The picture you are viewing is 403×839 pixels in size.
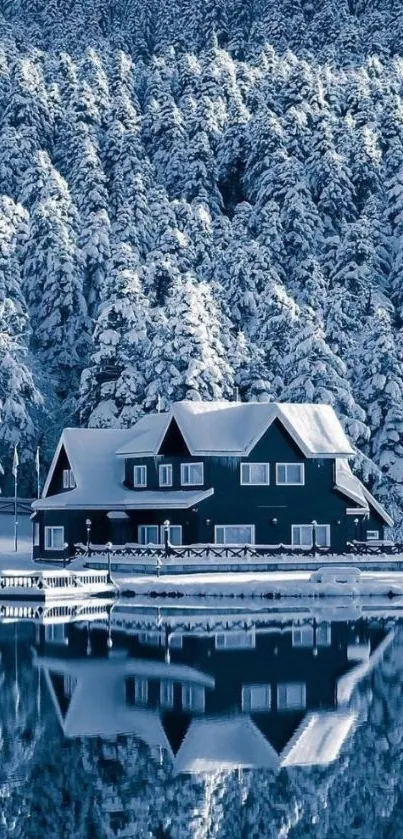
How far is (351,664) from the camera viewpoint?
42594 mm

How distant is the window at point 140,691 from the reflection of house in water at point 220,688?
2cm

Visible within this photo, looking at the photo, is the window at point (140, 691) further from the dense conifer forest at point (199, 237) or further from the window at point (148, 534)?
the dense conifer forest at point (199, 237)

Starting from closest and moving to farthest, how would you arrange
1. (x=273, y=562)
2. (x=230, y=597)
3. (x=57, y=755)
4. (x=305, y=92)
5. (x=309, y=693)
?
(x=57, y=755) < (x=309, y=693) < (x=230, y=597) < (x=273, y=562) < (x=305, y=92)

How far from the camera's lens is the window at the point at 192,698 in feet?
116

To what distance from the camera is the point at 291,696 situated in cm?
3694

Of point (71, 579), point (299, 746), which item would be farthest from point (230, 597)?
point (299, 746)

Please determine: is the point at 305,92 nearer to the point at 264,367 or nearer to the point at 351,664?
the point at 264,367

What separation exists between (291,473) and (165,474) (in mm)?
5940

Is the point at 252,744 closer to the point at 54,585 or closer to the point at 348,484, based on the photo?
the point at 54,585

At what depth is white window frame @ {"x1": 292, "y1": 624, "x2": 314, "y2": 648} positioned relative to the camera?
1846 inches

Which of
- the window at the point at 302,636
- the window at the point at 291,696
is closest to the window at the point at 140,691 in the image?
the window at the point at 291,696

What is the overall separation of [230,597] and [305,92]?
91776 millimetres

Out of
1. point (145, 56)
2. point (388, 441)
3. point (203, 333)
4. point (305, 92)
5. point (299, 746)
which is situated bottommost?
point (299, 746)

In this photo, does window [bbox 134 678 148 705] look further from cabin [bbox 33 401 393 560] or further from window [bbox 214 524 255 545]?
window [bbox 214 524 255 545]
